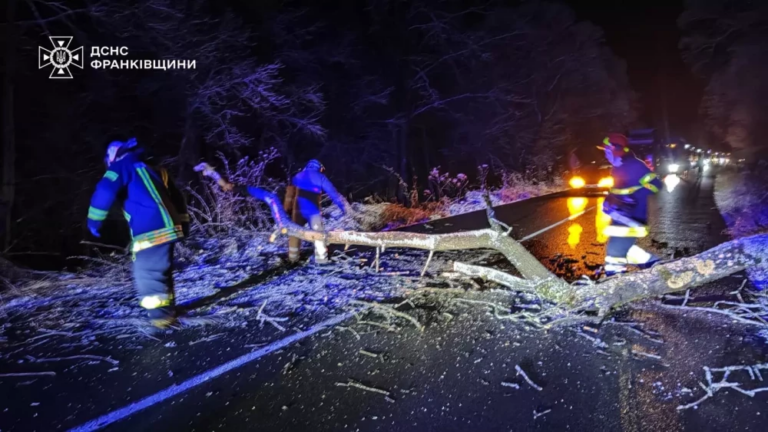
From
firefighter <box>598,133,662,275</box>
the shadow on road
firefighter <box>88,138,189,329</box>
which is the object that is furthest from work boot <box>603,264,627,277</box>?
firefighter <box>88,138,189,329</box>

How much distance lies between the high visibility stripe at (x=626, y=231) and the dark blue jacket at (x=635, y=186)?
12 cm

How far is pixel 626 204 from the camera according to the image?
210 inches

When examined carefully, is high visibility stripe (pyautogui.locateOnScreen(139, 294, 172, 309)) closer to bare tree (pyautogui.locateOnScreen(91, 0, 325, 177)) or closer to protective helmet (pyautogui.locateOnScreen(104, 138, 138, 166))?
protective helmet (pyautogui.locateOnScreen(104, 138, 138, 166))

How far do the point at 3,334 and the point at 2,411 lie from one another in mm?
1586

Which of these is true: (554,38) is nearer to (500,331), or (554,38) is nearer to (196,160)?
(196,160)

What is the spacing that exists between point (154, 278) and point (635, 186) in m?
5.13

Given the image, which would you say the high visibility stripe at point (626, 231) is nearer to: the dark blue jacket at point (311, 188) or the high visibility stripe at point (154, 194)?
the dark blue jacket at point (311, 188)

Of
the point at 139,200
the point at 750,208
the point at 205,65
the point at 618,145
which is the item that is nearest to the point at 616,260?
the point at 618,145

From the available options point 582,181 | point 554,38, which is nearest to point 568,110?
point 554,38

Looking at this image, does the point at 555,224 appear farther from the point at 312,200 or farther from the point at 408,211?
the point at 312,200

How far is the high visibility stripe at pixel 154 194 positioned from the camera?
4.01 m

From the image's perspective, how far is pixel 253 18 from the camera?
41.1ft

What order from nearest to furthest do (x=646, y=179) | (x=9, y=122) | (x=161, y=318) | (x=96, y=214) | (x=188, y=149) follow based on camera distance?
(x=96, y=214) < (x=161, y=318) < (x=646, y=179) < (x=9, y=122) < (x=188, y=149)

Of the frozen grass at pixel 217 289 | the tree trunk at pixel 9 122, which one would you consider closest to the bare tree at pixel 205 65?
the tree trunk at pixel 9 122
